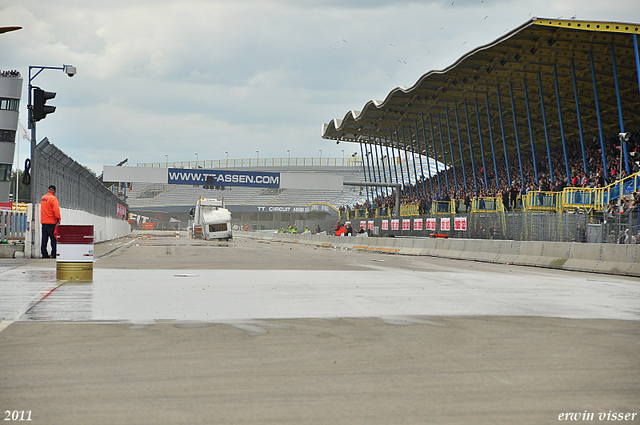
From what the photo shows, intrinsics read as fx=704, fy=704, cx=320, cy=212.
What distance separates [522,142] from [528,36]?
26.2m

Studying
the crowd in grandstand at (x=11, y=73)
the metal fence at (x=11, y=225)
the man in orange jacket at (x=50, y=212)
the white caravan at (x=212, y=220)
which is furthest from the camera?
the crowd in grandstand at (x=11, y=73)

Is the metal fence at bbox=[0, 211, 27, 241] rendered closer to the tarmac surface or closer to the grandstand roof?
the tarmac surface

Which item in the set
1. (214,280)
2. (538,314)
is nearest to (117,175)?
(214,280)

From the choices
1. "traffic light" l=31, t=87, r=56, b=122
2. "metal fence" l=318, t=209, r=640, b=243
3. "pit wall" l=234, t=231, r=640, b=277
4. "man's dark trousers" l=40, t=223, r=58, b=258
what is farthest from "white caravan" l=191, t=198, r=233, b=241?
"traffic light" l=31, t=87, r=56, b=122

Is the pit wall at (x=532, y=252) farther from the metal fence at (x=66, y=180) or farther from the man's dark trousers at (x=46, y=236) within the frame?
the metal fence at (x=66, y=180)

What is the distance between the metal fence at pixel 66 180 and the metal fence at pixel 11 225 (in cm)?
168

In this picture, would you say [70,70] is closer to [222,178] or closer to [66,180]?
[66,180]

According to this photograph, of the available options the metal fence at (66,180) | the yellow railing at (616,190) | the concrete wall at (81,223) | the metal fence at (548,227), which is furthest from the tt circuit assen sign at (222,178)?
the yellow railing at (616,190)

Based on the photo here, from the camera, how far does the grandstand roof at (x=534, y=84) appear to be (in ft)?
117

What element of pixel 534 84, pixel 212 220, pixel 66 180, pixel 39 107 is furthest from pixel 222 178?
pixel 39 107

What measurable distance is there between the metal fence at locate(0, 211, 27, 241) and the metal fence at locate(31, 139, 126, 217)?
1.68 m

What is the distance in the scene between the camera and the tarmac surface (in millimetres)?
4406

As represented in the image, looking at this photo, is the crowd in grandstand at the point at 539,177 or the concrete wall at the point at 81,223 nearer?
the concrete wall at the point at 81,223

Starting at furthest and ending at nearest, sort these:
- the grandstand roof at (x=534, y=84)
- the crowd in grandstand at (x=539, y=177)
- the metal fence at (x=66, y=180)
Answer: the grandstand roof at (x=534, y=84)
the crowd in grandstand at (x=539, y=177)
the metal fence at (x=66, y=180)
